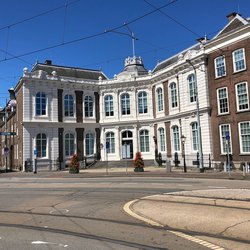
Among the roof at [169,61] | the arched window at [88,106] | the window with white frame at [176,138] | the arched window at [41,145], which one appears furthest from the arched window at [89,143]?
the roof at [169,61]

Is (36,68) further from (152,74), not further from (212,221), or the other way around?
(212,221)

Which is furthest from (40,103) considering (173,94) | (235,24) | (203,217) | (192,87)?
(203,217)

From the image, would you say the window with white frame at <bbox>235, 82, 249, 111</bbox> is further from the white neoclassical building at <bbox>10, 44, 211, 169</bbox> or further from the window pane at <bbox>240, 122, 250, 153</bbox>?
the white neoclassical building at <bbox>10, 44, 211, 169</bbox>

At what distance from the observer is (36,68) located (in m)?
44.3

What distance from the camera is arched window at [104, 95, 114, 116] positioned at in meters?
46.1

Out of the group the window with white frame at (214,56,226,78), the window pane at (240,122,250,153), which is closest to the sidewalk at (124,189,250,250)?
the window pane at (240,122,250,153)

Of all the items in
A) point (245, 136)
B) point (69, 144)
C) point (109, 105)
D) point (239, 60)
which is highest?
point (239, 60)

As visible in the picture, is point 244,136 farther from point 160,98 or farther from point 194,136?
point 160,98

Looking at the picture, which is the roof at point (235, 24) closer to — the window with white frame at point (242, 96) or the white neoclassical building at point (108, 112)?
the white neoclassical building at point (108, 112)

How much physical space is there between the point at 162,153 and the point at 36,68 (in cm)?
2021

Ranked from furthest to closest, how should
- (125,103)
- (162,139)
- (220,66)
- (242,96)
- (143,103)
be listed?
(125,103), (143,103), (162,139), (220,66), (242,96)

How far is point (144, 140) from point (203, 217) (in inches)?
1416

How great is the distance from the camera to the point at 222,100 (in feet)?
107

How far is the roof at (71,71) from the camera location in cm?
4464
